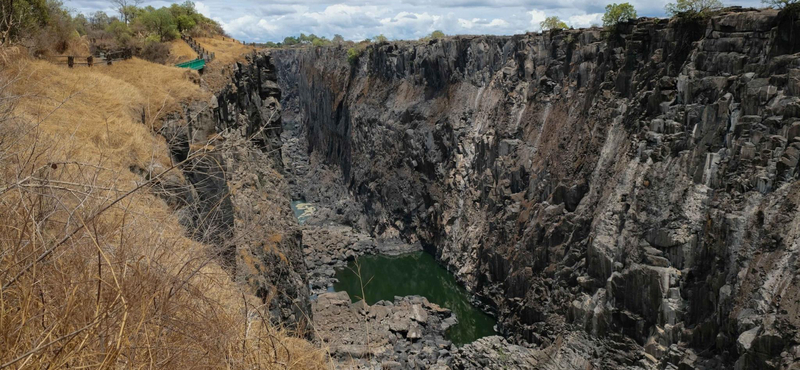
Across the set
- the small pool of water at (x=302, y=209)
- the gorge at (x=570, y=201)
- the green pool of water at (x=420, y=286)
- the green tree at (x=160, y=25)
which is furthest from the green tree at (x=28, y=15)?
the small pool of water at (x=302, y=209)

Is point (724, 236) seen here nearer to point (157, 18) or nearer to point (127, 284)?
point (127, 284)

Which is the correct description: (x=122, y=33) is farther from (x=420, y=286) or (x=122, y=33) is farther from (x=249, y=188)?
(x=420, y=286)

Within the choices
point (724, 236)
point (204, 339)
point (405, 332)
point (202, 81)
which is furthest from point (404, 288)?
point (204, 339)

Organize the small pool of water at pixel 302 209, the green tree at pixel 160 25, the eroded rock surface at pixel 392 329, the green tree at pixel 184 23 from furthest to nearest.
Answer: the small pool of water at pixel 302 209 < the green tree at pixel 184 23 < the green tree at pixel 160 25 < the eroded rock surface at pixel 392 329

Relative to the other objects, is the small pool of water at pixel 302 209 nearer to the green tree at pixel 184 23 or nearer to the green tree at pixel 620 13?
the green tree at pixel 184 23

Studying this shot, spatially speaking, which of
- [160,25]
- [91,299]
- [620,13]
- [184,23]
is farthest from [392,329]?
[184,23]
